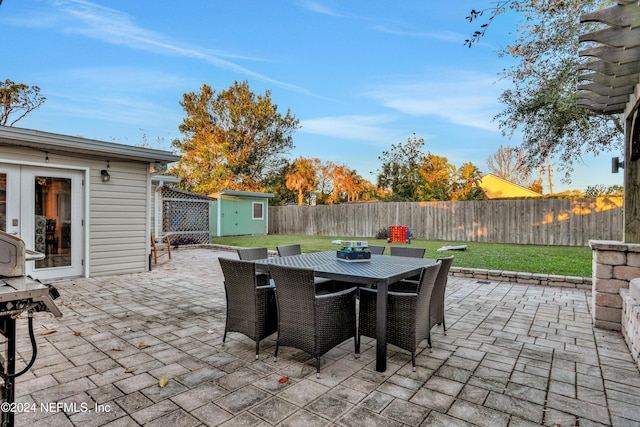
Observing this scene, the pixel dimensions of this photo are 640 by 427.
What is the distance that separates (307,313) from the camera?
2531 mm

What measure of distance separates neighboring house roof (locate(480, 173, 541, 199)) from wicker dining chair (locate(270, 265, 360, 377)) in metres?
19.2

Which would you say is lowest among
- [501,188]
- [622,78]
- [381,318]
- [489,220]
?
[381,318]

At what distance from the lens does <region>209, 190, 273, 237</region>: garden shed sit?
51.9 feet

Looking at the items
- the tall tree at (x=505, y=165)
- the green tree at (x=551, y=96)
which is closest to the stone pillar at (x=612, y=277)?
the green tree at (x=551, y=96)

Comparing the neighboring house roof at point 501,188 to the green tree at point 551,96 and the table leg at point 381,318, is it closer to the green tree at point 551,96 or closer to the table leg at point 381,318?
the green tree at point 551,96

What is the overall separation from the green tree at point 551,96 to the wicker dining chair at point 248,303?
7.54 meters

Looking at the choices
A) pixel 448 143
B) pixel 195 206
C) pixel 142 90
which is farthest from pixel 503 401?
pixel 448 143

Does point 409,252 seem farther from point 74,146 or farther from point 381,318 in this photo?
point 74,146

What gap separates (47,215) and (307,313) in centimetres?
555

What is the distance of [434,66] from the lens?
981 centimetres

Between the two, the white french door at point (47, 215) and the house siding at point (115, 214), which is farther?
the house siding at point (115, 214)

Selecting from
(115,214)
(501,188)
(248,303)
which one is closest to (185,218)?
(115,214)

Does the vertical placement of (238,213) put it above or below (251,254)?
above

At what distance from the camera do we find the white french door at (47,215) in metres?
5.31
